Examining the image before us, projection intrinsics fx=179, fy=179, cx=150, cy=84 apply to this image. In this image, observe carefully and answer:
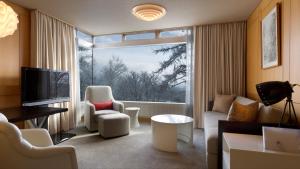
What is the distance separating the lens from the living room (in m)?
1.58

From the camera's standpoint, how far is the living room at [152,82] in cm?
158

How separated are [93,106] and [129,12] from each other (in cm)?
205

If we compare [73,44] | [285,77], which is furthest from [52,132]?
[285,77]

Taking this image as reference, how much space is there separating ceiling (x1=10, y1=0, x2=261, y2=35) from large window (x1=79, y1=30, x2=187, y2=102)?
641 millimetres

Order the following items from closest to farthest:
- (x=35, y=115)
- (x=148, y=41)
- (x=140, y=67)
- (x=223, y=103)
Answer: (x=35, y=115) → (x=223, y=103) → (x=148, y=41) → (x=140, y=67)

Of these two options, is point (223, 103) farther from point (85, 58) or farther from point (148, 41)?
point (85, 58)

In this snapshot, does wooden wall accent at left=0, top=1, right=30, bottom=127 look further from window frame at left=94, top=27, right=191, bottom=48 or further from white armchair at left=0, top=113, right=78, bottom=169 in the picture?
window frame at left=94, top=27, right=191, bottom=48

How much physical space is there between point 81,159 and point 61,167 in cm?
115

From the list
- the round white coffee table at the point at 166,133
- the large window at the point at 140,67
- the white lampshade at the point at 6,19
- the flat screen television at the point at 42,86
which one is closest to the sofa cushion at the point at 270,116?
the round white coffee table at the point at 166,133

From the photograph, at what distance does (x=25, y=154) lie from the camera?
1.40 metres

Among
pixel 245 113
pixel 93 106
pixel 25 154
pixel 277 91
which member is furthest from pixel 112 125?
pixel 277 91

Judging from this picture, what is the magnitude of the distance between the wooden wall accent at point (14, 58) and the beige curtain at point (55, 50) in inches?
4.4

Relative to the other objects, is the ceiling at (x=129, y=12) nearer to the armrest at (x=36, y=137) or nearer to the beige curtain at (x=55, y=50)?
the beige curtain at (x=55, y=50)

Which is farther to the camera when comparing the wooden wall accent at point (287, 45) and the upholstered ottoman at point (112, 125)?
the upholstered ottoman at point (112, 125)
